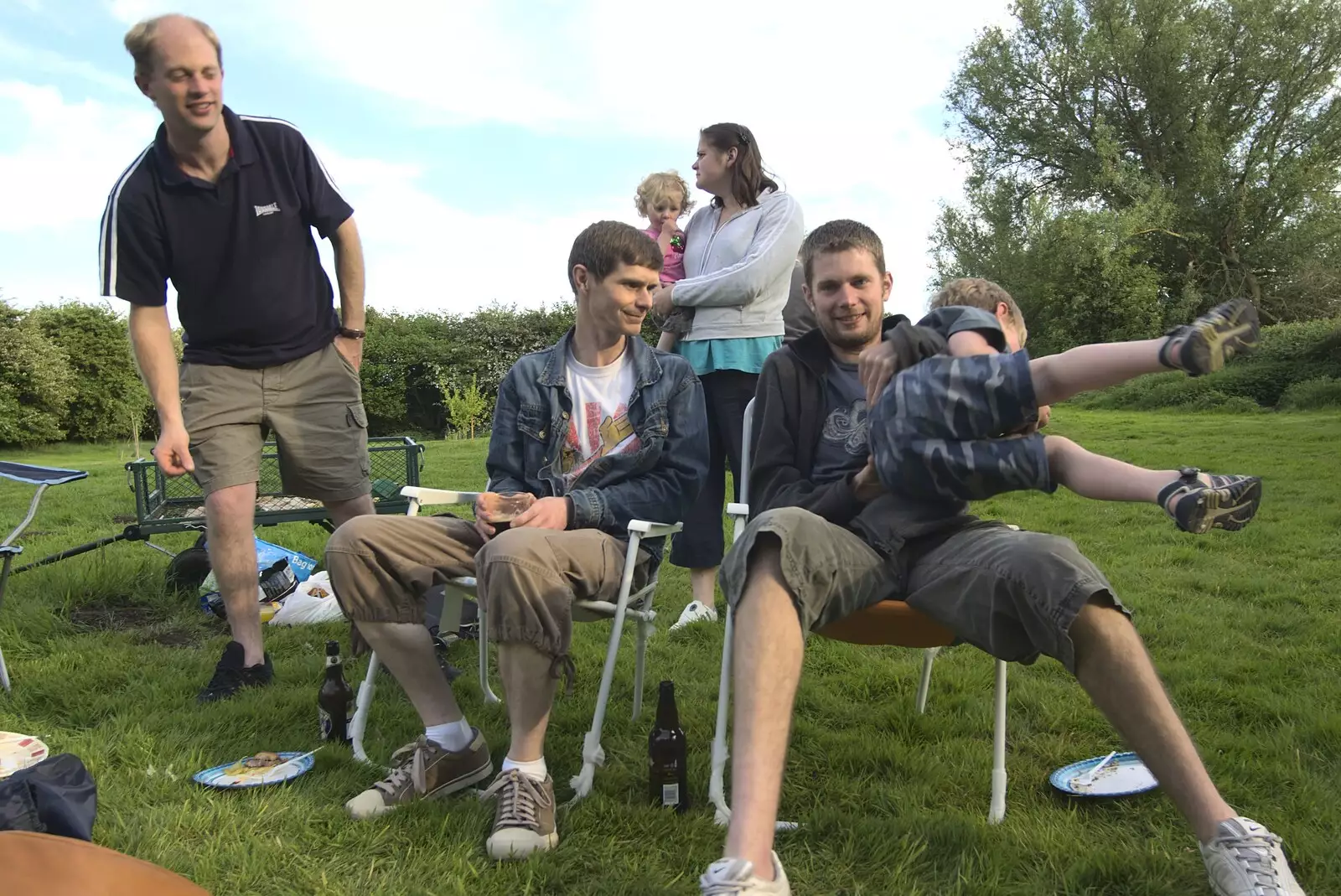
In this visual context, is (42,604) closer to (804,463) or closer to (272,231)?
(272,231)

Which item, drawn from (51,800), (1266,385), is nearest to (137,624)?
(51,800)

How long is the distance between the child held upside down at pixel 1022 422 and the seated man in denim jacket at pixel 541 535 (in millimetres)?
768

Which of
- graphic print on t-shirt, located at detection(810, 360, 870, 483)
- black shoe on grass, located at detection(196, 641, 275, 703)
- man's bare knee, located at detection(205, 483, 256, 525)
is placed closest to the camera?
Answer: graphic print on t-shirt, located at detection(810, 360, 870, 483)

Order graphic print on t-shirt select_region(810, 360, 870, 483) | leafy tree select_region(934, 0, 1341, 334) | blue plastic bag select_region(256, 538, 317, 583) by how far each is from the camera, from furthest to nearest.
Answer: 1. leafy tree select_region(934, 0, 1341, 334)
2. blue plastic bag select_region(256, 538, 317, 583)
3. graphic print on t-shirt select_region(810, 360, 870, 483)

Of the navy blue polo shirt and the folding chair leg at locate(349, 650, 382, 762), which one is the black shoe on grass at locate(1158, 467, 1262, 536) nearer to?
the folding chair leg at locate(349, 650, 382, 762)

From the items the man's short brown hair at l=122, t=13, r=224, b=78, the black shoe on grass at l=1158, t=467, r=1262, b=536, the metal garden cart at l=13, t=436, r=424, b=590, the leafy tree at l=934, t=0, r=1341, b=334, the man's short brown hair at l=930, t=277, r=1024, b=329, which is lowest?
the metal garden cart at l=13, t=436, r=424, b=590

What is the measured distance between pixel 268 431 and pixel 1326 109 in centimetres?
2707

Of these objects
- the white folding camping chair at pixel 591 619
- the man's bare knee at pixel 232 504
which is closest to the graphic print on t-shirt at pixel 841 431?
the white folding camping chair at pixel 591 619

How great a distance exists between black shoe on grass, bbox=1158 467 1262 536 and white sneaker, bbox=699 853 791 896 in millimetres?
987

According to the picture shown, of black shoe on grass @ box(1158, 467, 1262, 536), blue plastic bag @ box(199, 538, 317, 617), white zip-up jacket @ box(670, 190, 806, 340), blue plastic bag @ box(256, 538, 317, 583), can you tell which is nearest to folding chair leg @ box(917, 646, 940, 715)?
black shoe on grass @ box(1158, 467, 1262, 536)

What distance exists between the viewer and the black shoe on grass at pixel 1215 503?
177cm

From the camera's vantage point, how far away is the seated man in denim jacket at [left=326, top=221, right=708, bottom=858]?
2.22m

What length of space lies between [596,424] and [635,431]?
0.12 meters

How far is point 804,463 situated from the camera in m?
2.60
